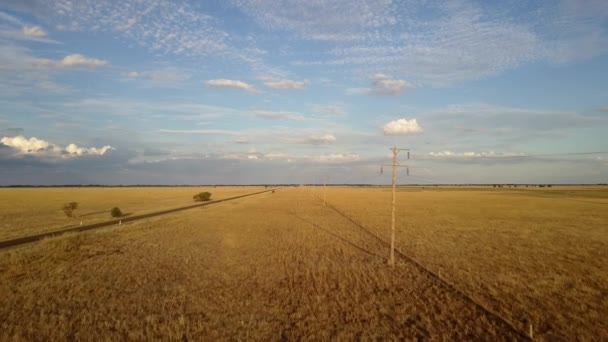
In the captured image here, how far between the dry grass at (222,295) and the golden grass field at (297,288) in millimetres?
61

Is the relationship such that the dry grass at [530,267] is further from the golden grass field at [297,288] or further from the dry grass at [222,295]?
the dry grass at [222,295]

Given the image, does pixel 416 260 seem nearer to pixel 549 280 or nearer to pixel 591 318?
pixel 549 280

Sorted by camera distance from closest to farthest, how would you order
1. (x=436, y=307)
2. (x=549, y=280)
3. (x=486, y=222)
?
1. (x=436, y=307)
2. (x=549, y=280)
3. (x=486, y=222)

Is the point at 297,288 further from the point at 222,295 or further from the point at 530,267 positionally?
the point at 530,267

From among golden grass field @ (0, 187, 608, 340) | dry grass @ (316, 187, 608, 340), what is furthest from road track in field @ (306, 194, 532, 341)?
dry grass @ (316, 187, 608, 340)

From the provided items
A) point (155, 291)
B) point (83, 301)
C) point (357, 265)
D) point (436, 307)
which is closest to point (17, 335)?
point (83, 301)

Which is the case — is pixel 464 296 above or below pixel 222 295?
above

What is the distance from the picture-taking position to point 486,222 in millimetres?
40969

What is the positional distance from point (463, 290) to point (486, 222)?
2906cm

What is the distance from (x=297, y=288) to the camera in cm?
1570

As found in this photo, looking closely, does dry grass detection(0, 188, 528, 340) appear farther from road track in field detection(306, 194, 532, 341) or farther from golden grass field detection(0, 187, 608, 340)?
road track in field detection(306, 194, 532, 341)

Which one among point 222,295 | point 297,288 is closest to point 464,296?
point 297,288

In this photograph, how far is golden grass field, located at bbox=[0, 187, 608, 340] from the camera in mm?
11438

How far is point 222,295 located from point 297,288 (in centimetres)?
309
